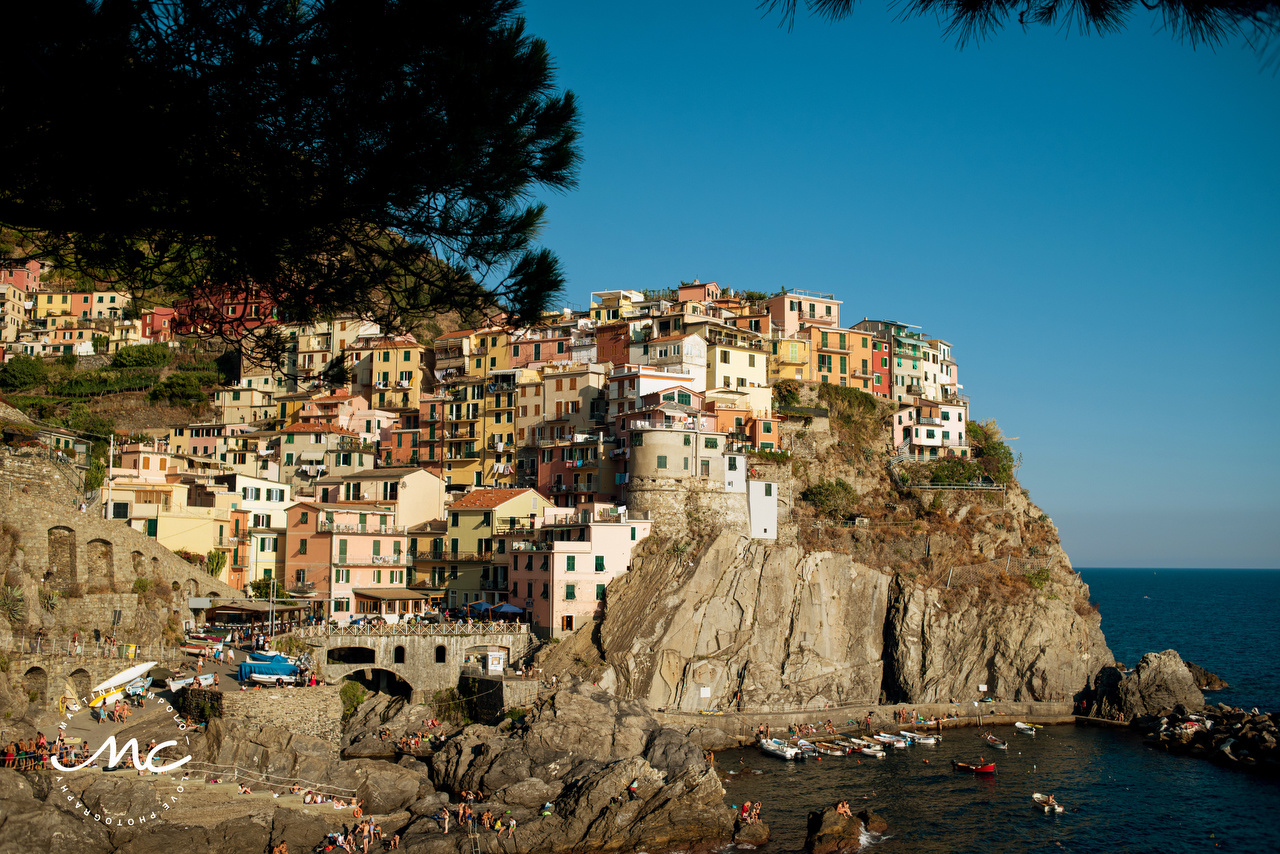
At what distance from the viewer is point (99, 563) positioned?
4059 centimetres

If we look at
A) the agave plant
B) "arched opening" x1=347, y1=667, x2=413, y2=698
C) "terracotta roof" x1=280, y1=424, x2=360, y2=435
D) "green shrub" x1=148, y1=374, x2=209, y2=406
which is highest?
"green shrub" x1=148, y1=374, x2=209, y2=406

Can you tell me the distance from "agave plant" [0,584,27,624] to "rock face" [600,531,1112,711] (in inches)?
914

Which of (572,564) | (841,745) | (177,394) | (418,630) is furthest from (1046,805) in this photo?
(177,394)

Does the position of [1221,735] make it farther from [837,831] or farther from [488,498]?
[488,498]

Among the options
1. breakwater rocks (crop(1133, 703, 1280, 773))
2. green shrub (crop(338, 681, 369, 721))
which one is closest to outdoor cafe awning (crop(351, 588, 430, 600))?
green shrub (crop(338, 681, 369, 721))

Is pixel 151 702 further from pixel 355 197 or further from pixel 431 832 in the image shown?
pixel 355 197

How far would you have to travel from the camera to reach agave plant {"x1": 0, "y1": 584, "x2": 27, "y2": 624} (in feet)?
115

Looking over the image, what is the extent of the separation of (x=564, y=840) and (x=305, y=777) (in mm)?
8922

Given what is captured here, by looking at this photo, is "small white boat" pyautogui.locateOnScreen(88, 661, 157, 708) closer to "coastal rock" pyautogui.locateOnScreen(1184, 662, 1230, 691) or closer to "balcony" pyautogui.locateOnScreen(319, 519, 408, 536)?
"balcony" pyautogui.locateOnScreen(319, 519, 408, 536)

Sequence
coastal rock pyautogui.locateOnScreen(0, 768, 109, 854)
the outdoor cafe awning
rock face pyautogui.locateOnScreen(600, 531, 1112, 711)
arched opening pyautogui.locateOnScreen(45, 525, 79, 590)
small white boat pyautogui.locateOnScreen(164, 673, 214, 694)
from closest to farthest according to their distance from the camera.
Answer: coastal rock pyautogui.locateOnScreen(0, 768, 109, 854) < small white boat pyautogui.locateOnScreen(164, 673, 214, 694) < arched opening pyautogui.locateOnScreen(45, 525, 79, 590) < rock face pyautogui.locateOnScreen(600, 531, 1112, 711) < the outdoor cafe awning

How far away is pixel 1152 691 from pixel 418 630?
37.2 m

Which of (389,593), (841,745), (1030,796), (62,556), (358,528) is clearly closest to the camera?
(62,556)

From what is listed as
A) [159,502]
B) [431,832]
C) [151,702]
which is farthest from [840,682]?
[159,502]

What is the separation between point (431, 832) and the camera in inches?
1265
